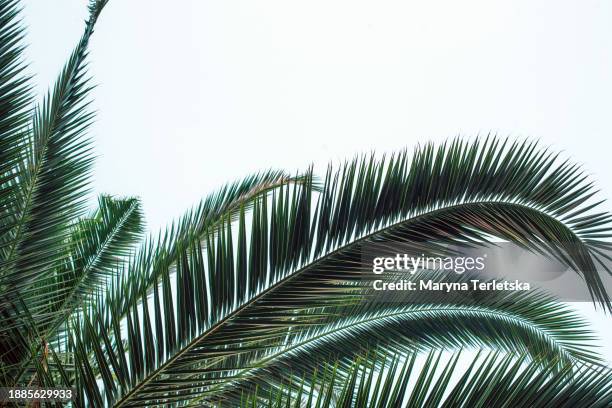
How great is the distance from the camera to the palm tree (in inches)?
44.8

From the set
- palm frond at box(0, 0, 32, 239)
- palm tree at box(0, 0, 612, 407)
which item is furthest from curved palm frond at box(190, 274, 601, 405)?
palm frond at box(0, 0, 32, 239)

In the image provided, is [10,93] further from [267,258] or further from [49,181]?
[267,258]

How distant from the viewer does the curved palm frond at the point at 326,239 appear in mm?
1433

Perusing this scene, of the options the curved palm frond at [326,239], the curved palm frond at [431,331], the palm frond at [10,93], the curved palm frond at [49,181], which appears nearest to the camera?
the curved palm frond at [326,239]

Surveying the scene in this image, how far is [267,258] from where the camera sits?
1.56 m

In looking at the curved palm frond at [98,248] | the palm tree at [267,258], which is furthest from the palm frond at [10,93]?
the curved palm frond at [98,248]

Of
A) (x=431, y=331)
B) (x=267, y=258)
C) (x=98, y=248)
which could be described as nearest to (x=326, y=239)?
(x=267, y=258)

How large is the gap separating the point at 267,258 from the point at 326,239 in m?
0.16

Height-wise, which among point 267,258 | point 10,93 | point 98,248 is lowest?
point 98,248

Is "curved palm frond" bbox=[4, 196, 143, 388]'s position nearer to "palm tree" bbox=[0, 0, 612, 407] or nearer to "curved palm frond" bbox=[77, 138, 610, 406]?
"palm tree" bbox=[0, 0, 612, 407]

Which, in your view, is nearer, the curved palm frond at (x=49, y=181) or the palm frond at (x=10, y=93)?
the palm frond at (x=10, y=93)

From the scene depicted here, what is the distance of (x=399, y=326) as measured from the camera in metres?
2.93

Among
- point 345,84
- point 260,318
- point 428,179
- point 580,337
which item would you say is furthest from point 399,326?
point 345,84

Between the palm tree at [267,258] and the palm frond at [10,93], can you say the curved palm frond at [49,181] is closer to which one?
the palm tree at [267,258]
